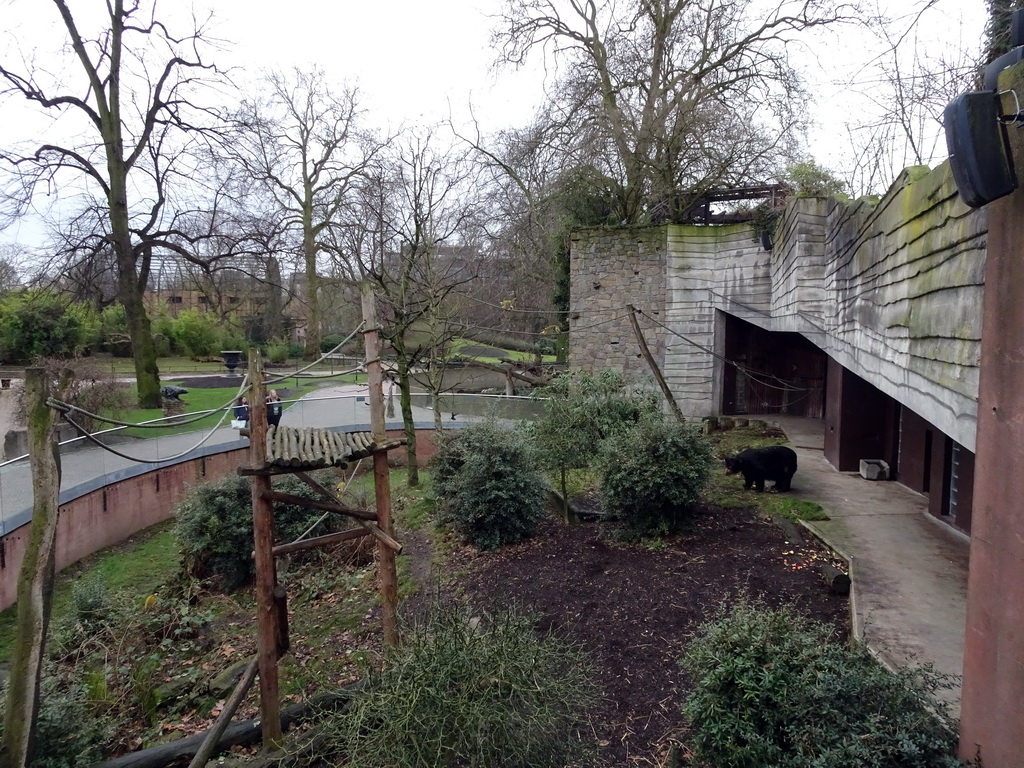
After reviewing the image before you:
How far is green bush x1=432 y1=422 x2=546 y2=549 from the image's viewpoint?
7969 millimetres

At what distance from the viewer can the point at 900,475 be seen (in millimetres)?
8203

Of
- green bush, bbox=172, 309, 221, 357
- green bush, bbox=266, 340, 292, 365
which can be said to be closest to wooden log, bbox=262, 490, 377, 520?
green bush, bbox=266, 340, 292, 365

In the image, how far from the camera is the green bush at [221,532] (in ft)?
26.5

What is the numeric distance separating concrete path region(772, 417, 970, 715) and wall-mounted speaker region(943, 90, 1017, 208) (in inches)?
103

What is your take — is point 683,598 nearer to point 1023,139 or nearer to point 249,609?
point 1023,139

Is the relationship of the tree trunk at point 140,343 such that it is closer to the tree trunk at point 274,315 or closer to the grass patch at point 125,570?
the tree trunk at point 274,315

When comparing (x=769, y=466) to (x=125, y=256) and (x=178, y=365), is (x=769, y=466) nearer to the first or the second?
(x=125, y=256)

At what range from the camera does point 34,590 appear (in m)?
3.49

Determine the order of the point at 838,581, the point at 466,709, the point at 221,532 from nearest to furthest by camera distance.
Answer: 1. the point at 466,709
2. the point at 838,581
3. the point at 221,532

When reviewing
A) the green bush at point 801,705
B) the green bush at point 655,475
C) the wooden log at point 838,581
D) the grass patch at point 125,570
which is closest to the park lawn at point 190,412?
the grass patch at point 125,570

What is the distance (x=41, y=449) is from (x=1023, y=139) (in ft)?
15.6

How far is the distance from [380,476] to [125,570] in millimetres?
7074

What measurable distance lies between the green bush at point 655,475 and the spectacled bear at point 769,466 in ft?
4.14

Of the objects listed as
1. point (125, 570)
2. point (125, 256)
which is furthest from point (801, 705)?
point (125, 256)
